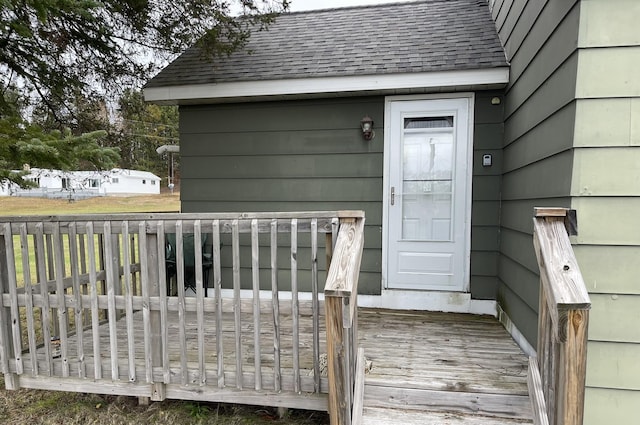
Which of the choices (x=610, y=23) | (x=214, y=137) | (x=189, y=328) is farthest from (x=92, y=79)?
(x=610, y=23)

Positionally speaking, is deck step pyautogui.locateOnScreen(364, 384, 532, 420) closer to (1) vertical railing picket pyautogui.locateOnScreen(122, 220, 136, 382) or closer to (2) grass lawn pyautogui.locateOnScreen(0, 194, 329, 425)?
(2) grass lawn pyautogui.locateOnScreen(0, 194, 329, 425)

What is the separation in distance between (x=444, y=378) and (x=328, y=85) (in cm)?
263

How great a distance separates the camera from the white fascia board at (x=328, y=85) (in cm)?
318

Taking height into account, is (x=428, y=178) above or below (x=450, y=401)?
above

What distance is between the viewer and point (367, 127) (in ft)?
11.5

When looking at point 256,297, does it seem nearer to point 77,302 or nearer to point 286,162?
point 77,302

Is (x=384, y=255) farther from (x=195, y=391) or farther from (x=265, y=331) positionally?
(x=195, y=391)

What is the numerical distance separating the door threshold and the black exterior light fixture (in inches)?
61.6

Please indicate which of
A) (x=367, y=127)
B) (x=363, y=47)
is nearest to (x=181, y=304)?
(x=367, y=127)

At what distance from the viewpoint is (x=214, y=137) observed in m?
3.93

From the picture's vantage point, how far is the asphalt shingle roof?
132 inches

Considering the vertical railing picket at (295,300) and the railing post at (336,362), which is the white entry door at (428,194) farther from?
the railing post at (336,362)

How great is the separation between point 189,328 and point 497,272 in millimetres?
2877

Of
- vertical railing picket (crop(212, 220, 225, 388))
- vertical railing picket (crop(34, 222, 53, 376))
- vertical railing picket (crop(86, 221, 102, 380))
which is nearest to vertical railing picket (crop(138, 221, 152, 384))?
vertical railing picket (crop(86, 221, 102, 380))
